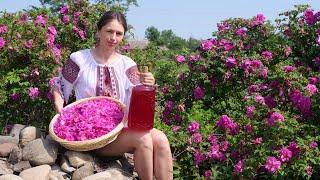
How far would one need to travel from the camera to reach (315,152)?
4.12m

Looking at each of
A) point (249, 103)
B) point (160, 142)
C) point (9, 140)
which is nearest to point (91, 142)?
point (160, 142)

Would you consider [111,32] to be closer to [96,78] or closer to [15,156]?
[96,78]

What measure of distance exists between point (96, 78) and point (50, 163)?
703 mm

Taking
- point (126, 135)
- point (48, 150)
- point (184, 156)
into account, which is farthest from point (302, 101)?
point (48, 150)

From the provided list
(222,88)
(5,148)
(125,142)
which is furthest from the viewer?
(222,88)

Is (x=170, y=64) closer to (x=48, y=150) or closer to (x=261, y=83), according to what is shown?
(x=261, y=83)

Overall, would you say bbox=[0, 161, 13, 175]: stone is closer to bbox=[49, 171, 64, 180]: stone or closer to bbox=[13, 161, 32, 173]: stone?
bbox=[13, 161, 32, 173]: stone

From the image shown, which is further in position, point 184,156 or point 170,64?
point 170,64

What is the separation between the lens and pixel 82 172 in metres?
3.93

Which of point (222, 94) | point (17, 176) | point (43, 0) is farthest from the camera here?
point (43, 0)

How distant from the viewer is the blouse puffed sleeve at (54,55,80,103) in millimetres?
4336

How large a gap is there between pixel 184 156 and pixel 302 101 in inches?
39.8

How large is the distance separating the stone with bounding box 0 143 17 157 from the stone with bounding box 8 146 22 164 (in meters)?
0.07

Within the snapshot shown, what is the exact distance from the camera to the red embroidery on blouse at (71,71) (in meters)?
4.33
